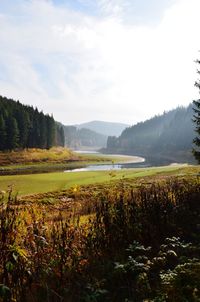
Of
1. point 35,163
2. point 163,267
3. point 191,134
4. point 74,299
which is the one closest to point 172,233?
point 163,267

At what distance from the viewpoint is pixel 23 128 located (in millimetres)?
100375

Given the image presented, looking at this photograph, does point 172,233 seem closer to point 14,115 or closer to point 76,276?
point 76,276

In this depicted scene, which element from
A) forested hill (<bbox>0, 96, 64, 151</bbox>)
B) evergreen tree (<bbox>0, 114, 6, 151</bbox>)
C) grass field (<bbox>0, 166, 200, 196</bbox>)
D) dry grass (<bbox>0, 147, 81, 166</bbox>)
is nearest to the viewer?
grass field (<bbox>0, 166, 200, 196</bbox>)

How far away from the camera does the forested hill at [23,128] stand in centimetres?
9175

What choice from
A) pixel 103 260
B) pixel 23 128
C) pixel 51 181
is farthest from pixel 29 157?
pixel 103 260

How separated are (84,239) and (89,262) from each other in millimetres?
952

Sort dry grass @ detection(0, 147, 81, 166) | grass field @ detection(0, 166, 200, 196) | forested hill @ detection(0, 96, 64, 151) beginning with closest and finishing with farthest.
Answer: grass field @ detection(0, 166, 200, 196), dry grass @ detection(0, 147, 81, 166), forested hill @ detection(0, 96, 64, 151)

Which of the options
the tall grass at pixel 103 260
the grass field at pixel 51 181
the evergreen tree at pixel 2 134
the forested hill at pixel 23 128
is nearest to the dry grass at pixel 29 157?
the evergreen tree at pixel 2 134

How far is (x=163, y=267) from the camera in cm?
733

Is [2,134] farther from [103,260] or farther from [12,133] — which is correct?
[103,260]

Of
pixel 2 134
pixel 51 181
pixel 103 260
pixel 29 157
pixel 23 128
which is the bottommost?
pixel 51 181

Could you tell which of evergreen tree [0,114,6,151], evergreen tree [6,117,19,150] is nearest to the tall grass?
evergreen tree [0,114,6,151]

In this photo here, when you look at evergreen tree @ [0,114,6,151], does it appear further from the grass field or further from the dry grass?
the grass field

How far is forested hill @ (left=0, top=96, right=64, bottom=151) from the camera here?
301 feet
